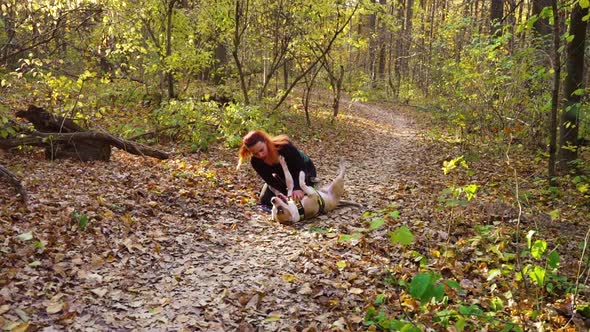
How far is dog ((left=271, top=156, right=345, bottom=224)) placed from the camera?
6.52 metres

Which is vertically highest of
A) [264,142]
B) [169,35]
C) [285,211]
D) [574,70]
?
[169,35]

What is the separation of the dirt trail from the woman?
0.59m

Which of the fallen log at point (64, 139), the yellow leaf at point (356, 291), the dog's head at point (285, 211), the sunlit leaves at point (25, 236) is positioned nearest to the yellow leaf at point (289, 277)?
the yellow leaf at point (356, 291)

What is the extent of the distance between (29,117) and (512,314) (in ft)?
26.8

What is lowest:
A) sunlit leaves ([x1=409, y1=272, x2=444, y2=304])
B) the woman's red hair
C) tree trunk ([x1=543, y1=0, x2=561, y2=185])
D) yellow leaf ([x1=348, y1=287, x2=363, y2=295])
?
yellow leaf ([x1=348, y1=287, x2=363, y2=295])

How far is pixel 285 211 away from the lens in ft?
21.3

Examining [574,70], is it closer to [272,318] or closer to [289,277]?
[289,277]

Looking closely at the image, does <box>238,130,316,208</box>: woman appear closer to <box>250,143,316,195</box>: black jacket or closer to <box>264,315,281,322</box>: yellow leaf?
<box>250,143,316,195</box>: black jacket

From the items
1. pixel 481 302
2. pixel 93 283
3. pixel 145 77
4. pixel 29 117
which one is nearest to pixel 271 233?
pixel 93 283

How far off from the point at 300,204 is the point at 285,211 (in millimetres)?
292

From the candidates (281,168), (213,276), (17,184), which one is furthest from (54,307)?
(281,168)

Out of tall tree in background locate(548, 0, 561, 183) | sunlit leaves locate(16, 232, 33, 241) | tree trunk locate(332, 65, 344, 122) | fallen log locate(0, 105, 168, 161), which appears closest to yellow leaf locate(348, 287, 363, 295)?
sunlit leaves locate(16, 232, 33, 241)

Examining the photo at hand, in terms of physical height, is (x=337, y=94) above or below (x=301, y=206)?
A: above

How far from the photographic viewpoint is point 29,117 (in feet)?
26.0
